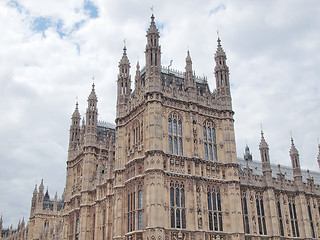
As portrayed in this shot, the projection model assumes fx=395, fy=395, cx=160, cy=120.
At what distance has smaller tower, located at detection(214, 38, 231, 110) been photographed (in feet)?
180

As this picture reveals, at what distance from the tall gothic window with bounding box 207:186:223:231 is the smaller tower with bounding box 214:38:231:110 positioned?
12.2 m

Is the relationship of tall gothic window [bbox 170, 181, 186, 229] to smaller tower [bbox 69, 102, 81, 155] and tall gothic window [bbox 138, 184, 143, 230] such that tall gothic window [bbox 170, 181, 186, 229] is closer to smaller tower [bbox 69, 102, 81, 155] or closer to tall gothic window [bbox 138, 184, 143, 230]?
tall gothic window [bbox 138, 184, 143, 230]

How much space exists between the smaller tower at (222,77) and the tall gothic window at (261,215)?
42.8 feet

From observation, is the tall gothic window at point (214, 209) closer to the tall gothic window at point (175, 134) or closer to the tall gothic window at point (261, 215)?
the tall gothic window at point (175, 134)

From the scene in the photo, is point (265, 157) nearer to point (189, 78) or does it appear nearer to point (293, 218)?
point (293, 218)

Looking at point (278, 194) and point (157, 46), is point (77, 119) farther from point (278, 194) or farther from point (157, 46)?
point (278, 194)

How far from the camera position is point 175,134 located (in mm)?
49219

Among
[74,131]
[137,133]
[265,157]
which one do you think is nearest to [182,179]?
[137,133]

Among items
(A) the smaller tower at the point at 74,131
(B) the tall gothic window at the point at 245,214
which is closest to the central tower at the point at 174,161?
(B) the tall gothic window at the point at 245,214

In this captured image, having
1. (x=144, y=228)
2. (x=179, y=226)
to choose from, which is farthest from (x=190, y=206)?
(x=144, y=228)

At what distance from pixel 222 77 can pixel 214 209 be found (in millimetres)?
18989

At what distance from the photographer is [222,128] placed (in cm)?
5309

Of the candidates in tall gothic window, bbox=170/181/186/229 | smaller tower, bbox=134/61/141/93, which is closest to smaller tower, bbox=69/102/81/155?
smaller tower, bbox=134/61/141/93

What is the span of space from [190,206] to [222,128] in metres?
12.3
